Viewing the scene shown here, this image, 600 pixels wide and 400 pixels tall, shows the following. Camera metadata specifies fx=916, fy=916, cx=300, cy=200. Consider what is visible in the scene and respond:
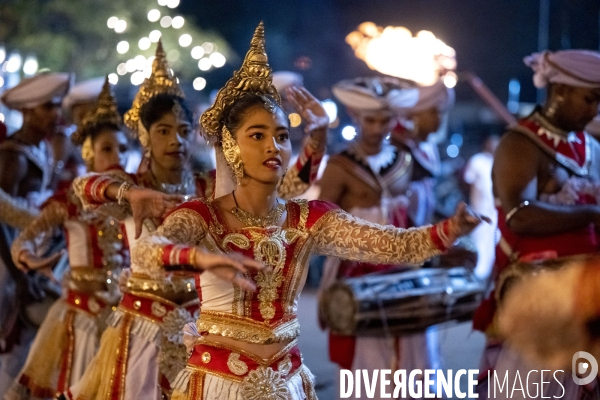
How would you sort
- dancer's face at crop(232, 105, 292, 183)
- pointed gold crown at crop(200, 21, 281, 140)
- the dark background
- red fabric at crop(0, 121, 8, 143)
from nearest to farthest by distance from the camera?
1. dancer's face at crop(232, 105, 292, 183)
2. pointed gold crown at crop(200, 21, 281, 140)
3. red fabric at crop(0, 121, 8, 143)
4. the dark background

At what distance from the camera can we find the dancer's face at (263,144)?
3785mm

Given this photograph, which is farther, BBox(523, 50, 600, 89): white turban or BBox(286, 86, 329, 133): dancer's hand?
BBox(523, 50, 600, 89): white turban

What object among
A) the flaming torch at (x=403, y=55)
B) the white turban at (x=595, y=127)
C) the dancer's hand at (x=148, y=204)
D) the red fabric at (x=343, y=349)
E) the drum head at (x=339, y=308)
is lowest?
the red fabric at (x=343, y=349)

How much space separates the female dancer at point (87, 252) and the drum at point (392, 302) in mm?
1553

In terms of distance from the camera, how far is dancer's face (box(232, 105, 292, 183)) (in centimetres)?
379

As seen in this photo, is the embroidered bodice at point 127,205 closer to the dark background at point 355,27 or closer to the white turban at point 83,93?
the white turban at point 83,93

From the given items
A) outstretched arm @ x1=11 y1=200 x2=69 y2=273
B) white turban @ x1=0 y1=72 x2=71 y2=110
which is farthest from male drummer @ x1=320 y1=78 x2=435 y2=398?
white turban @ x1=0 y1=72 x2=71 y2=110

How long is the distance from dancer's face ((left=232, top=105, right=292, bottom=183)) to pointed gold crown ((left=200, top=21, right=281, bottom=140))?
14 cm

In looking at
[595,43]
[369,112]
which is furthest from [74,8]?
[369,112]

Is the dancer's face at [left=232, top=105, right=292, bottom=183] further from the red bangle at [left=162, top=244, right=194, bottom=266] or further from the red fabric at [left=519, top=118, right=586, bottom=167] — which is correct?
the red fabric at [left=519, top=118, right=586, bottom=167]

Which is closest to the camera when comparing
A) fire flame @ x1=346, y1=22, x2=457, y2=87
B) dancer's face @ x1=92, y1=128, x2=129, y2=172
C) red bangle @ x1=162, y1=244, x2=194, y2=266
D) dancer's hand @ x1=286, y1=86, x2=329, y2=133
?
red bangle @ x1=162, y1=244, x2=194, y2=266

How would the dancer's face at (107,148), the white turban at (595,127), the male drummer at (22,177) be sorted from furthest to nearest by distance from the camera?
the male drummer at (22,177), the white turban at (595,127), the dancer's face at (107,148)

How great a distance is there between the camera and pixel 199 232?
143 inches

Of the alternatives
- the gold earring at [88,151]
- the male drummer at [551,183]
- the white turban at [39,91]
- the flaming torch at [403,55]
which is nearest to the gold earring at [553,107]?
the male drummer at [551,183]
